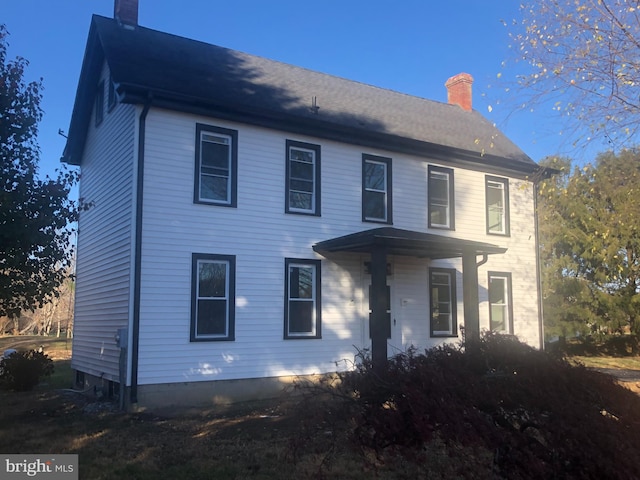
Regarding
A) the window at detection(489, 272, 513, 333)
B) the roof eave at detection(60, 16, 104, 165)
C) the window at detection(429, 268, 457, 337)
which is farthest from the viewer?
the window at detection(489, 272, 513, 333)

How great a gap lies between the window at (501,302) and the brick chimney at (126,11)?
37.5ft

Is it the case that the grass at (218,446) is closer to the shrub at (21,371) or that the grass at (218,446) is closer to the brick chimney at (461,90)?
the shrub at (21,371)

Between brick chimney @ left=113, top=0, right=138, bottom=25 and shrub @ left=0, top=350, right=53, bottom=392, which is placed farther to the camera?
brick chimney @ left=113, top=0, right=138, bottom=25

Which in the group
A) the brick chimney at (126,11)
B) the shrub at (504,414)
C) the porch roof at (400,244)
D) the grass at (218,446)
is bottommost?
the grass at (218,446)

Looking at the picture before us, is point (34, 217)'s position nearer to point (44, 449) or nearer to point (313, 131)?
point (44, 449)

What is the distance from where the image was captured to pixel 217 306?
11.5m

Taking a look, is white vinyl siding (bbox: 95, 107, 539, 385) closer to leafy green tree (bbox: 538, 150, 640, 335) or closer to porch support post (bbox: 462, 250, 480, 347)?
porch support post (bbox: 462, 250, 480, 347)

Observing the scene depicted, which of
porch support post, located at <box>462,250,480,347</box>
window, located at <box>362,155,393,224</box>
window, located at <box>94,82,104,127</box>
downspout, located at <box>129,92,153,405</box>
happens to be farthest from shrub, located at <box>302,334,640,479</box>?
window, located at <box>94,82,104,127</box>

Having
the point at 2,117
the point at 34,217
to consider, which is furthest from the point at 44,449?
the point at 2,117

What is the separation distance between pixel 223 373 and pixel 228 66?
303 inches

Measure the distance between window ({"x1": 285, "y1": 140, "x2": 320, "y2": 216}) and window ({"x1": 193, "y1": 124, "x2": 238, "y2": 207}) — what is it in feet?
4.34

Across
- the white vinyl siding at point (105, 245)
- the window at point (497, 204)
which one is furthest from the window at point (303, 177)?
the window at point (497, 204)

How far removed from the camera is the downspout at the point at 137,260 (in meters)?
10.4

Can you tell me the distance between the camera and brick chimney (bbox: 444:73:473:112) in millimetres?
19845
